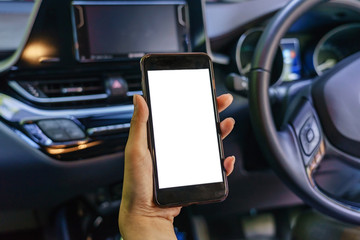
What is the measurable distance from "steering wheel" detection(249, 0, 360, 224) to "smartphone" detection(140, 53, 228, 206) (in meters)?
0.11

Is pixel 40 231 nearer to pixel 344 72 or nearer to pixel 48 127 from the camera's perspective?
pixel 48 127

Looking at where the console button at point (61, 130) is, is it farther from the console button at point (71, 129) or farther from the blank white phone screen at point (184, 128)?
the blank white phone screen at point (184, 128)

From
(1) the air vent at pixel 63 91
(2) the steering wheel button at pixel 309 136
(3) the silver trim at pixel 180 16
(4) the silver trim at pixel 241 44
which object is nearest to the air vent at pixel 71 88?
(1) the air vent at pixel 63 91

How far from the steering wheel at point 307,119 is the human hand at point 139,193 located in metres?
0.25

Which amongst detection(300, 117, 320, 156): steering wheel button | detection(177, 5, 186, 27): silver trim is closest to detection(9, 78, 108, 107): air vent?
detection(177, 5, 186, 27): silver trim

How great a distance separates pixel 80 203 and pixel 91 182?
0.58ft

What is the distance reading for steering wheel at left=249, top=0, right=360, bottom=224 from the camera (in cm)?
77

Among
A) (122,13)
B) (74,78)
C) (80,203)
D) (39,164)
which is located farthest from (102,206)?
(122,13)

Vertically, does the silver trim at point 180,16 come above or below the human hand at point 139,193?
above

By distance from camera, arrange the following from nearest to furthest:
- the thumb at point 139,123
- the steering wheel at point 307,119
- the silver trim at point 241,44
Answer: the thumb at point 139,123 → the steering wheel at point 307,119 → the silver trim at point 241,44

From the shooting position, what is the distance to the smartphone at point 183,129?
67cm

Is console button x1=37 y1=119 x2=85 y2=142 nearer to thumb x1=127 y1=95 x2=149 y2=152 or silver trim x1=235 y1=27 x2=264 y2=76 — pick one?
thumb x1=127 y1=95 x2=149 y2=152

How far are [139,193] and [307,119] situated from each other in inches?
15.9

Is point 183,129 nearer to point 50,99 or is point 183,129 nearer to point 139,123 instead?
point 139,123
